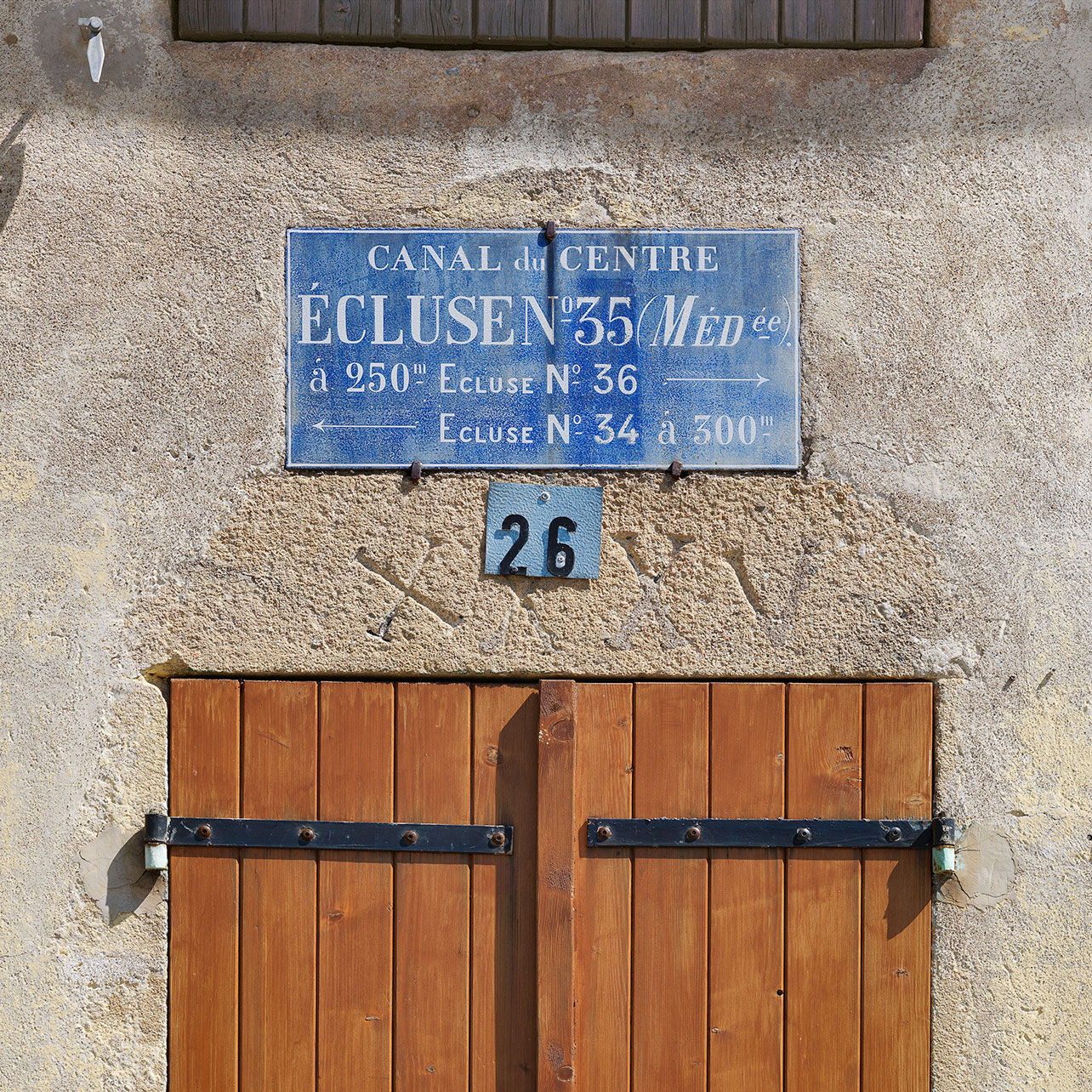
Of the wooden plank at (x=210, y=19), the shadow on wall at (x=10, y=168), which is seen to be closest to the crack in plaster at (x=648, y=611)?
the wooden plank at (x=210, y=19)

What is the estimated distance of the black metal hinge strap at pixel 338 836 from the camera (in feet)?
6.32

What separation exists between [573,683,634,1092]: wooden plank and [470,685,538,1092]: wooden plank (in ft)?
0.36

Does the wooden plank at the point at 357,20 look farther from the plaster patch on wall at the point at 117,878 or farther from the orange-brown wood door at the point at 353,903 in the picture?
the plaster patch on wall at the point at 117,878

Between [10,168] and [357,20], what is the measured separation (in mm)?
893

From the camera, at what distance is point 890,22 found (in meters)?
1.98

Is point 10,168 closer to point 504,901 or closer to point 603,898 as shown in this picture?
point 504,901

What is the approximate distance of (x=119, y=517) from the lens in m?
1.97

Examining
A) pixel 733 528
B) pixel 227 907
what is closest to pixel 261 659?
pixel 227 907

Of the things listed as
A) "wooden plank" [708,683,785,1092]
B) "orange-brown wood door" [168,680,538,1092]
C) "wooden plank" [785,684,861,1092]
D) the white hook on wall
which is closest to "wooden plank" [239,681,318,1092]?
"orange-brown wood door" [168,680,538,1092]

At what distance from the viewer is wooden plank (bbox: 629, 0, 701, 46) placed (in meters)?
1.99

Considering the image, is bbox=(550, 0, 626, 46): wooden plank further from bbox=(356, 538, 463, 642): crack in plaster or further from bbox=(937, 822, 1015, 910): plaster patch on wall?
bbox=(937, 822, 1015, 910): plaster patch on wall

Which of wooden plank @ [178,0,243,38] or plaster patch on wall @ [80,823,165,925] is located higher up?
wooden plank @ [178,0,243,38]

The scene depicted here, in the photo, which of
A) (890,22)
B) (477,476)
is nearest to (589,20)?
(890,22)

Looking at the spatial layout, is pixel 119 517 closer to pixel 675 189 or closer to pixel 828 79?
pixel 675 189
